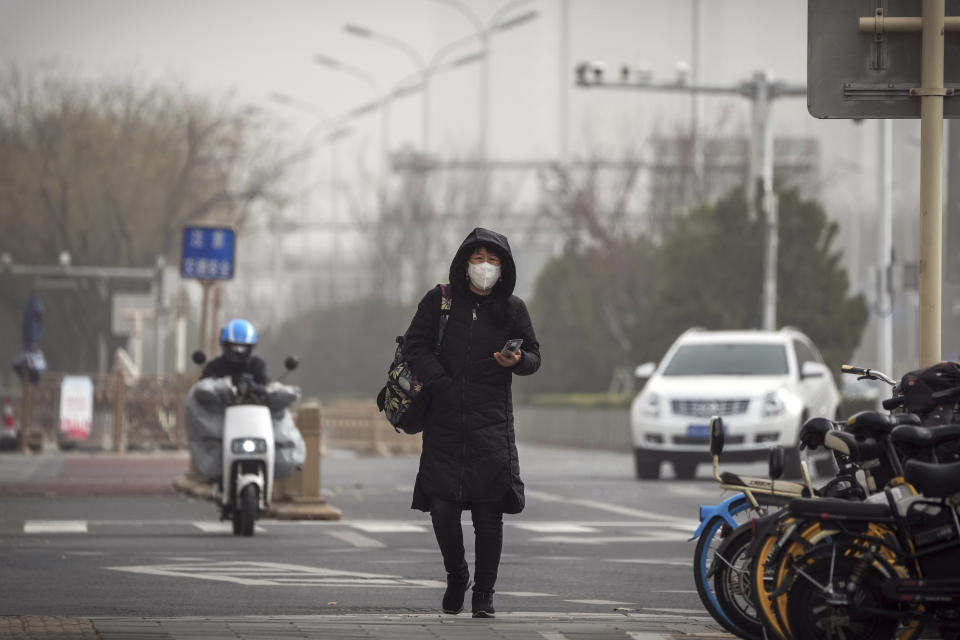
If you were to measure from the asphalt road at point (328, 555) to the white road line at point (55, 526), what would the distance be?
0.02 meters

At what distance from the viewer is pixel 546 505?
20.9 m

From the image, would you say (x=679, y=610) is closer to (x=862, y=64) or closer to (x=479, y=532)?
(x=479, y=532)

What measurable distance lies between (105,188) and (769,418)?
37326mm

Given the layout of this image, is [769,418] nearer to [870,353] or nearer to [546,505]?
[546,505]

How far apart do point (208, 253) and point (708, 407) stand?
5.93 meters

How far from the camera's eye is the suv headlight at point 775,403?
80.8 feet

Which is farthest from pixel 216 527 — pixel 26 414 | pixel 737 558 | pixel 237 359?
pixel 26 414

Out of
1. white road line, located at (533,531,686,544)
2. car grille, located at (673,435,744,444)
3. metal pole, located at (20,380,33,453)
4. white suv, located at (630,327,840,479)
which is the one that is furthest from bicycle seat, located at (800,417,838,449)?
metal pole, located at (20,380,33,453)

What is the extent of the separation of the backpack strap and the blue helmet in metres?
7.06

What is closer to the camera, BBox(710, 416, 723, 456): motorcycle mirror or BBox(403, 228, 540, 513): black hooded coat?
BBox(710, 416, 723, 456): motorcycle mirror

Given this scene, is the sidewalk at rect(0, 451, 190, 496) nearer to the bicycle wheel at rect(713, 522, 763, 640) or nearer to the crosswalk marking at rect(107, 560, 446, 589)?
the crosswalk marking at rect(107, 560, 446, 589)

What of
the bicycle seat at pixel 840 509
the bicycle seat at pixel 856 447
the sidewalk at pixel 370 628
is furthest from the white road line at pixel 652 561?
the bicycle seat at pixel 840 509

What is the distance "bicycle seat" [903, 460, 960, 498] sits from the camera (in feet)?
25.5

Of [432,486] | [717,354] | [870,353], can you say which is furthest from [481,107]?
[432,486]
